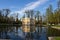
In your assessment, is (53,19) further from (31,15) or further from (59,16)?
(31,15)

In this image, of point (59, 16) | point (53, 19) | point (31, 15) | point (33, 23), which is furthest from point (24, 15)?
point (59, 16)

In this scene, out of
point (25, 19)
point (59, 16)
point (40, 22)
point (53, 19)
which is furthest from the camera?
point (40, 22)

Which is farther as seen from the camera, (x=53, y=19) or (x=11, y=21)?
(x=11, y=21)

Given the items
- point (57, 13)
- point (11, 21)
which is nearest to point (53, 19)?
point (57, 13)

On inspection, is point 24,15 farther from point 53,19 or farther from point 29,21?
point 53,19

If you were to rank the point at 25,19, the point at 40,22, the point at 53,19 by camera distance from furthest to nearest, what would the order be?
the point at 40,22 < the point at 25,19 < the point at 53,19

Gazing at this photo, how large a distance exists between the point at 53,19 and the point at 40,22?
10.9 metres

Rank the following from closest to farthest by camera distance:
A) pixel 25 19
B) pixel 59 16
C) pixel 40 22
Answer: pixel 59 16
pixel 25 19
pixel 40 22

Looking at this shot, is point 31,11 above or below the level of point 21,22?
above

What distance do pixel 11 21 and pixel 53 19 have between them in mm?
22821

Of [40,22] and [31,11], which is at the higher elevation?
[31,11]

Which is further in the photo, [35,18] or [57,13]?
[35,18]

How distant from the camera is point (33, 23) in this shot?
73.8 m

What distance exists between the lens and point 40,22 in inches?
3105
